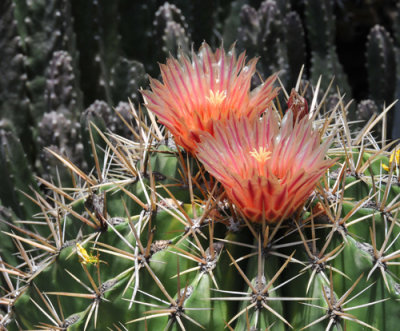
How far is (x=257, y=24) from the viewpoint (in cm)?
203

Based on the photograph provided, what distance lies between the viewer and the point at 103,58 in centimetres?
220

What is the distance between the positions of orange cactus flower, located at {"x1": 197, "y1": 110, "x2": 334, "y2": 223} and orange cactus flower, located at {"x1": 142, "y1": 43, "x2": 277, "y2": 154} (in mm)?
104

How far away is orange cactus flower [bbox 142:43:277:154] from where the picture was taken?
0.97m

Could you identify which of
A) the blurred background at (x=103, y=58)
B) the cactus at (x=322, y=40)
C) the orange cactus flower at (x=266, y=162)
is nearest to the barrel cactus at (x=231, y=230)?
the orange cactus flower at (x=266, y=162)

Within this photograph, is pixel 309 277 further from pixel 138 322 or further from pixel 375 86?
pixel 375 86

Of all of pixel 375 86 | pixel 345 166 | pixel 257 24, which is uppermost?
pixel 257 24

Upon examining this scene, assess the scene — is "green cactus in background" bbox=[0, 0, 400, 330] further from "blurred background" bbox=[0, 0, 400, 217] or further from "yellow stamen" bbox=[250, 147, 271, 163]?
"blurred background" bbox=[0, 0, 400, 217]

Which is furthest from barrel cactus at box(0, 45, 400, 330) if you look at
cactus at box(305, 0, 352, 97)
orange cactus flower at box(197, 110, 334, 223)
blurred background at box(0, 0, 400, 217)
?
cactus at box(305, 0, 352, 97)

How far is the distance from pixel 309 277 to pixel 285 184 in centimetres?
15

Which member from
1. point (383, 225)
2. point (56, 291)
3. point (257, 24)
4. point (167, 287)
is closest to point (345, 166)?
point (383, 225)

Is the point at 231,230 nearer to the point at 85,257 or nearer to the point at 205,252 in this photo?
the point at 205,252

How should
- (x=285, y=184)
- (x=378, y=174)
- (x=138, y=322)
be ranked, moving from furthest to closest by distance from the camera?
(x=378, y=174) → (x=138, y=322) → (x=285, y=184)

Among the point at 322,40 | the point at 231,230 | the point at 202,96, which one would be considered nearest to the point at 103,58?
the point at 322,40

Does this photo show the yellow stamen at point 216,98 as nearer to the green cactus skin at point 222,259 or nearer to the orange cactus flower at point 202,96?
the orange cactus flower at point 202,96
